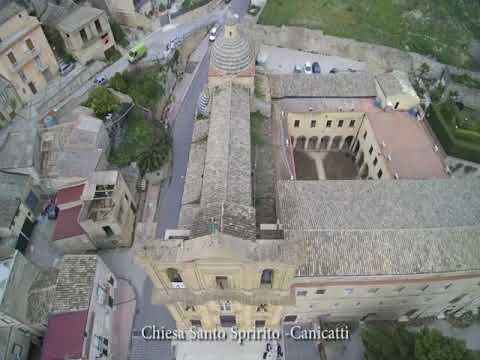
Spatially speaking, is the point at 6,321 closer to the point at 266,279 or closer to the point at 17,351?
the point at 17,351

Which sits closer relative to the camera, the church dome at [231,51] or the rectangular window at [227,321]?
the rectangular window at [227,321]

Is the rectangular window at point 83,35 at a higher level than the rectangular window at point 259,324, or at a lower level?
higher

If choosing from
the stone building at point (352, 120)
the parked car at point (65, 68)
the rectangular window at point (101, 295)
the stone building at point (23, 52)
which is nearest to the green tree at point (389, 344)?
the stone building at point (352, 120)

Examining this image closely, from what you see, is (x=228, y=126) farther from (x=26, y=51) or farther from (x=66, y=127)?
(x=26, y=51)

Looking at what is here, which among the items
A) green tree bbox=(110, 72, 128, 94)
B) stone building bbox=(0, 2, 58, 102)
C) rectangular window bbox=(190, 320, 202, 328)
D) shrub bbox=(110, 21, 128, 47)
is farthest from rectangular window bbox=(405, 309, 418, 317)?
shrub bbox=(110, 21, 128, 47)

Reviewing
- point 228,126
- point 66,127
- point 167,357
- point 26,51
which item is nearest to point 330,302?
point 167,357

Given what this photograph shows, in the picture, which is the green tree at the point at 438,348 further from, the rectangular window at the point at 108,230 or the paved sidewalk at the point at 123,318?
the rectangular window at the point at 108,230

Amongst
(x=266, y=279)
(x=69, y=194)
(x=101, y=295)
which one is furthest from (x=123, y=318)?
(x=266, y=279)

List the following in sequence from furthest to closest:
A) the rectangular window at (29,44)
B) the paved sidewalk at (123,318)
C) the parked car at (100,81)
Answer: the parked car at (100,81) → the rectangular window at (29,44) → the paved sidewalk at (123,318)
